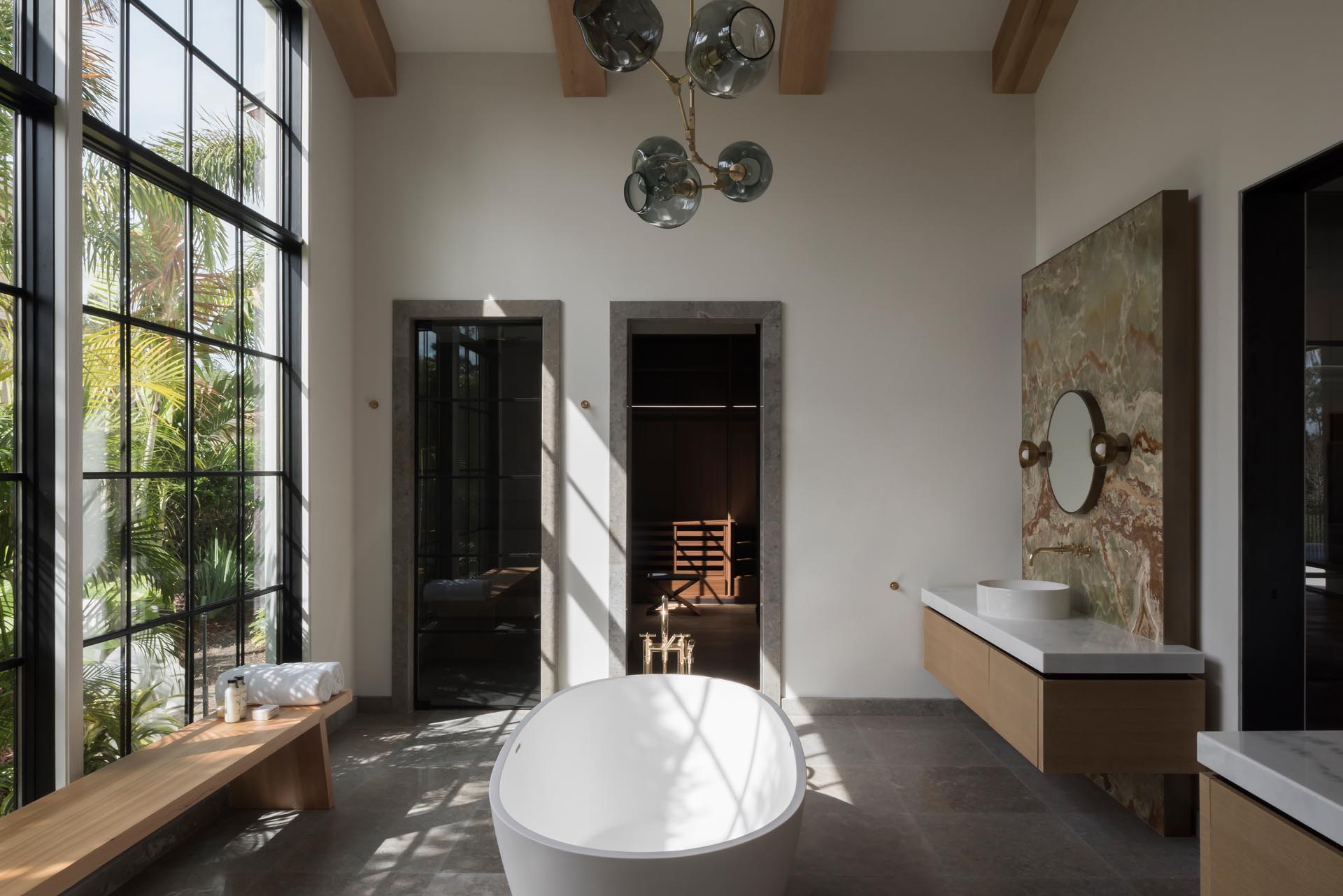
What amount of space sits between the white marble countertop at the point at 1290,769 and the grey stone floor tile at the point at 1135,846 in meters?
1.49

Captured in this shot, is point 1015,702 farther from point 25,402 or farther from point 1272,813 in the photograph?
point 25,402

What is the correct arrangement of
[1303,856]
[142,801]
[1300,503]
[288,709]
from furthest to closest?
[288,709] → [1300,503] → [142,801] → [1303,856]

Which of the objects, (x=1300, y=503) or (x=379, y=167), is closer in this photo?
(x=1300, y=503)

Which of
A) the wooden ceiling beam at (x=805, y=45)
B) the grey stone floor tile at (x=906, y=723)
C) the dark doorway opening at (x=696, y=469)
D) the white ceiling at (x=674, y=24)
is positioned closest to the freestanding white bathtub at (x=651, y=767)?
the grey stone floor tile at (x=906, y=723)

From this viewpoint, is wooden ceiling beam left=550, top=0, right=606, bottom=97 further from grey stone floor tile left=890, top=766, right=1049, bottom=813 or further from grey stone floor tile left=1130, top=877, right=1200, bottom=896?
grey stone floor tile left=1130, top=877, right=1200, bottom=896

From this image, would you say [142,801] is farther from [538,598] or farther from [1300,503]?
[1300,503]

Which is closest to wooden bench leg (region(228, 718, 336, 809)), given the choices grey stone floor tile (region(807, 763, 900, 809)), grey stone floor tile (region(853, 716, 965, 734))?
grey stone floor tile (region(807, 763, 900, 809))

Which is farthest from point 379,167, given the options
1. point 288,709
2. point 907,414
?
point 907,414

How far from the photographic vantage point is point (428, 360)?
464 centimetres

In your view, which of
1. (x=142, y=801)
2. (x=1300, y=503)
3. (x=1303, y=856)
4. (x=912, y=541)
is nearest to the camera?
(x=1303, y=856)

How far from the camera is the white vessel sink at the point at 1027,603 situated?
11.6 ft

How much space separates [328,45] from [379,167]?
2.08ft

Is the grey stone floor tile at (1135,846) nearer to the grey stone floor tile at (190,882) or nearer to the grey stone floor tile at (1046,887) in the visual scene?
the grey stone floor tile at (1046,887)

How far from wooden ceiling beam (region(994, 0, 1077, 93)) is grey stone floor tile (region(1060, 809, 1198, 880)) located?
3.63 metres
